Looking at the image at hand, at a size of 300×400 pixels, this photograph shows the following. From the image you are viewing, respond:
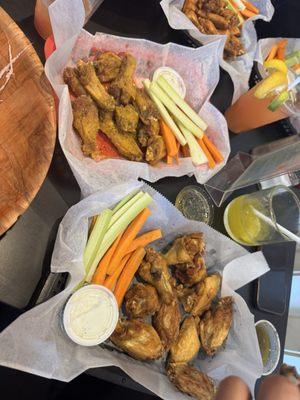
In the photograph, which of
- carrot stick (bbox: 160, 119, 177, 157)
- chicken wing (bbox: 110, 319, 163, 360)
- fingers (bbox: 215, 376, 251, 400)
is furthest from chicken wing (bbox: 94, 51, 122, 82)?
fingers (bbox: 215, 376, 251, 400)

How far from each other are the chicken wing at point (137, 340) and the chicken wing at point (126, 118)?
0.65 meters

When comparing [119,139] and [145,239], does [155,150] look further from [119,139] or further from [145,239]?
[145,239]

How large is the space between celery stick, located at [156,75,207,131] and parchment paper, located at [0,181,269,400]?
384mm

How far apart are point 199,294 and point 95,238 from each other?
16.7 inches

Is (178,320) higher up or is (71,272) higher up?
(71,272)

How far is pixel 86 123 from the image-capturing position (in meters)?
1.40

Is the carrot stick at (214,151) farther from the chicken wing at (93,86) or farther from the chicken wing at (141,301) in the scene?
the chicken wing at (141,301)

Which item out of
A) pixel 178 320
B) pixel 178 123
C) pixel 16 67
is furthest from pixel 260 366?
pixel 16 67

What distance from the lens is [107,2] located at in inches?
67.6

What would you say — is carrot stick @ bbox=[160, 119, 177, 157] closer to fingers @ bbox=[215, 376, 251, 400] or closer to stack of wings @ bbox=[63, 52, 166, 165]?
stack of wings @ bbox=[63, 52, 166, 165]

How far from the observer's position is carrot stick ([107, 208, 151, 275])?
1.39 m

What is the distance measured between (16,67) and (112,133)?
18.9 inches

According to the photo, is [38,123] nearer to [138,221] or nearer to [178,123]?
[138,221]

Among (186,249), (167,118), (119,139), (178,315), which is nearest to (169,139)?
(167,118)
